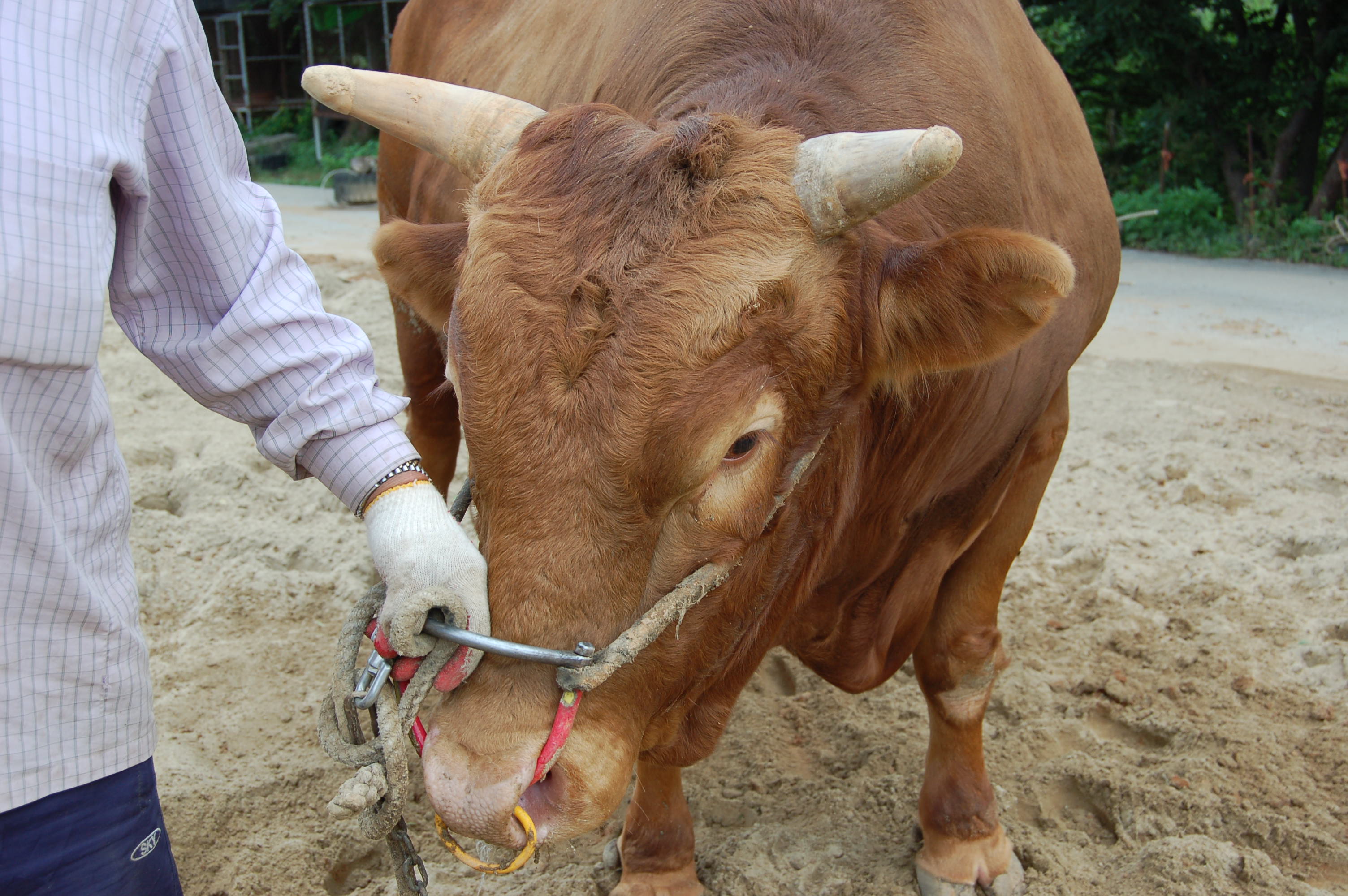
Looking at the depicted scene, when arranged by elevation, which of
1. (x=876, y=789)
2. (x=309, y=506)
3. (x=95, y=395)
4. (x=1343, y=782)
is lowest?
(x=309, y=506)

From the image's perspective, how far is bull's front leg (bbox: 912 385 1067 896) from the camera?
273 centimetres

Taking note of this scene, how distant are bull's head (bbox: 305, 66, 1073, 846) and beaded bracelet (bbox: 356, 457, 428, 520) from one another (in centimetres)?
17

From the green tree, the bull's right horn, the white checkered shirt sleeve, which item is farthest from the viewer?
the green tree

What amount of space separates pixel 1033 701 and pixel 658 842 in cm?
132

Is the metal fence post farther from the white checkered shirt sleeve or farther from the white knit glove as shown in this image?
the white knit glove

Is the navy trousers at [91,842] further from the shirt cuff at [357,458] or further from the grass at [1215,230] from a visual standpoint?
the grass at [1215,230]

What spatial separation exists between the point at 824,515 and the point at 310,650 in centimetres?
215

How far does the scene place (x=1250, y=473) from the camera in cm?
456

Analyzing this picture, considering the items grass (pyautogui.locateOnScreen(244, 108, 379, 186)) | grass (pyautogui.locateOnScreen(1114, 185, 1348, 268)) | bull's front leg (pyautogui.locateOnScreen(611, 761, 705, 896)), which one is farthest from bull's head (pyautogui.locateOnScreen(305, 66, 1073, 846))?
grass (pyautogui.locateOnScreen(244, 108, 379, 186))

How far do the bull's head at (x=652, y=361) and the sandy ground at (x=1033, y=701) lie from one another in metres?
1.11

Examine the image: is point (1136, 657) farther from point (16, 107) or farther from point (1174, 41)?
point (1174, 41)

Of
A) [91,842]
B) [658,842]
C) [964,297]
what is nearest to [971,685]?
[658,842]

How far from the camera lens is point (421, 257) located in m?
2.17

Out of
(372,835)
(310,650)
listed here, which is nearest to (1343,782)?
(372,835)
